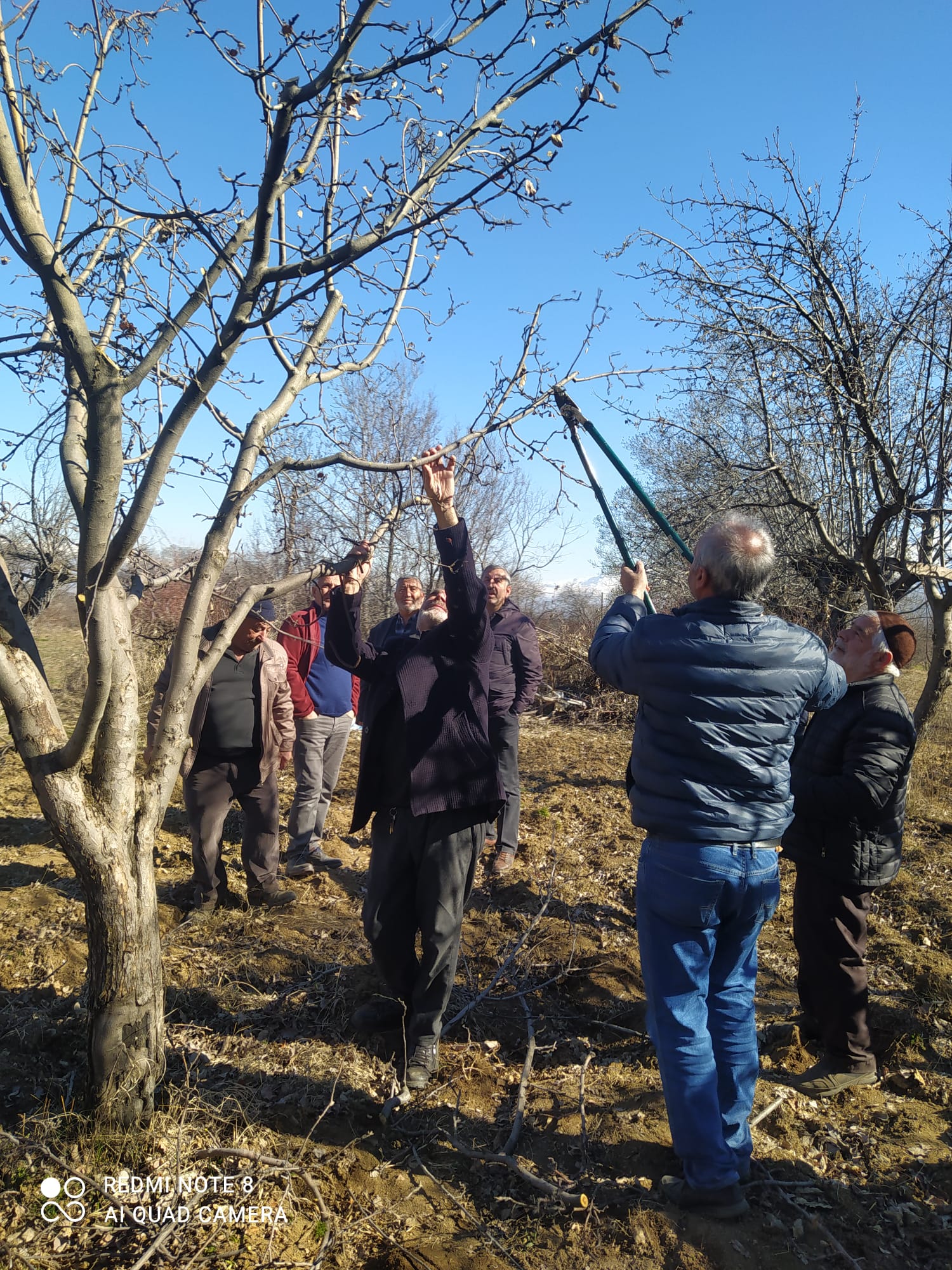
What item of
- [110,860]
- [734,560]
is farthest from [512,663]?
[110,860]

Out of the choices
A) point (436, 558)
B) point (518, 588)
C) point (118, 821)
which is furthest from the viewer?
point (518, 588)

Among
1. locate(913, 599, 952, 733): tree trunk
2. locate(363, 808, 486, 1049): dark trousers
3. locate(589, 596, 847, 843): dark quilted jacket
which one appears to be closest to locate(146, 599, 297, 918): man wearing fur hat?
locate(363, 808, 486, 1049): dark trousers

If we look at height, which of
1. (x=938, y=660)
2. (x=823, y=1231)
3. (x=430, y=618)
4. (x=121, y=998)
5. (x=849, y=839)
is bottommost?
(x=823, y=1231)

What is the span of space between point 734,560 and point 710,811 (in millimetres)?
804

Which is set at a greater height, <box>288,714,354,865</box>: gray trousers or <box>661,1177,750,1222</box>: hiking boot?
<box>288,714,354,865</box>: gray trousers

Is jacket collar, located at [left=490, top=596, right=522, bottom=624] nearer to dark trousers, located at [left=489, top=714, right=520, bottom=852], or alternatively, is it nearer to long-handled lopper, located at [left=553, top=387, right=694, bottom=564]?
dark trousers, located at [left=489, top=714, right=520, bottom=852]

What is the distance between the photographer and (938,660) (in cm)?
663

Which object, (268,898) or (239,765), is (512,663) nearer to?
(239,765)

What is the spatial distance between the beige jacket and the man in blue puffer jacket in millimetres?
2885

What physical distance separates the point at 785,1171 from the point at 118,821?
268 centimetres

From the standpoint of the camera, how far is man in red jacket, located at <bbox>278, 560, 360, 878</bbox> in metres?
5.53

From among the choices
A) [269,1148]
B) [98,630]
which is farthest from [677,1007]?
[98,630]

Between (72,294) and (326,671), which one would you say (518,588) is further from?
(72,294)

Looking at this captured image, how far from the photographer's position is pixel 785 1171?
277 cm
